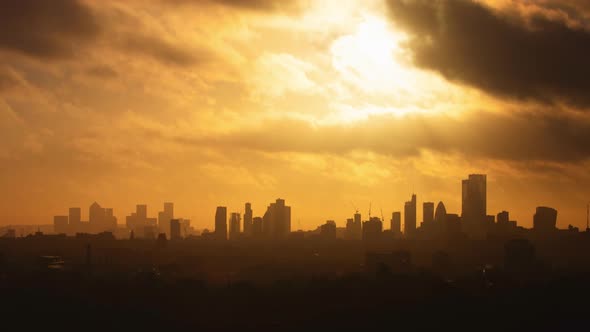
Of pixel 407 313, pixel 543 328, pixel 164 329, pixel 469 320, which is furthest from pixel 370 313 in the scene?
pixel 164 329

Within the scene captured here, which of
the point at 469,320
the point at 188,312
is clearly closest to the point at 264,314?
the point at 188,312

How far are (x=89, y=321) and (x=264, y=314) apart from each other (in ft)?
138

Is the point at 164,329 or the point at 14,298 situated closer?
the point at 164,329

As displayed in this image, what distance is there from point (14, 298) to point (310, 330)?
67.9 metres

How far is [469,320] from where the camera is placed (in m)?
192

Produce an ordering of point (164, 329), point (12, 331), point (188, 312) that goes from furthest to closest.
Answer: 1. point (188, 312)
2. point (164, 329)
3. point (12, 331)

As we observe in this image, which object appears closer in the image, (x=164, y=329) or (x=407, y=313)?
Answer: (x=164, y=329)

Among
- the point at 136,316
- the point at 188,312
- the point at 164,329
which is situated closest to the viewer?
the point at 164,329

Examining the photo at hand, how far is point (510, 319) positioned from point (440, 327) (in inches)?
854

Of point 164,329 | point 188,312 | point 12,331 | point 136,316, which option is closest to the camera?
point 12,331

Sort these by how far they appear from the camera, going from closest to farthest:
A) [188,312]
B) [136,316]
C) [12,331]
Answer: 1. [12,331]
2. [136,316]
3. [188,312]

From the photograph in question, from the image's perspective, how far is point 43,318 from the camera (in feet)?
575

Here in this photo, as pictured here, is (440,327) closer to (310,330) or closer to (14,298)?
(310,330)

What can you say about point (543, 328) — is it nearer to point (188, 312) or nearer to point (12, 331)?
point (188, 312)
